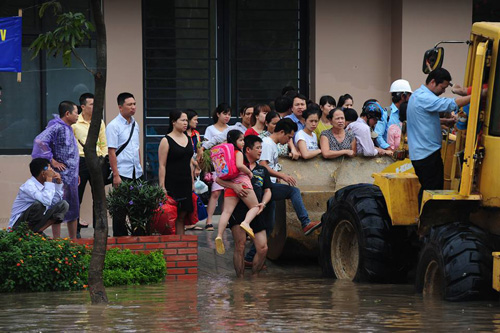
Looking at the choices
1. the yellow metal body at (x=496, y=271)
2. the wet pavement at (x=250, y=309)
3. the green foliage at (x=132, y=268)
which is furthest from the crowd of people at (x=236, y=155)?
the yellow metal body at (x=496, y=271)

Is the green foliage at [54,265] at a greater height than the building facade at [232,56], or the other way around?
the building facade at [232,56]

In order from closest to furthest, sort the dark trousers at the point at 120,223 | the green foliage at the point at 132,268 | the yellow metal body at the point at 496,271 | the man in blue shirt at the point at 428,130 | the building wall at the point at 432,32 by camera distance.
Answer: the yellow metal body at the point at 496,271 < the man in blue shirt at the point at 428,130 < the green foliage at the point at 132,268 < the dark trousers at the point at 120,223 < the building wall at the point at 432,32

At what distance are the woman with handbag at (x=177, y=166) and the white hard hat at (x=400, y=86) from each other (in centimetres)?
420

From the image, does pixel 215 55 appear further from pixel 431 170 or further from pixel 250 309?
pixel 250 309

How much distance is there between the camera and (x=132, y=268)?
12.0m

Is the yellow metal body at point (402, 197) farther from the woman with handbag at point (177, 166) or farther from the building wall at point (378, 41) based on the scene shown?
the building wall at point (378, 41)

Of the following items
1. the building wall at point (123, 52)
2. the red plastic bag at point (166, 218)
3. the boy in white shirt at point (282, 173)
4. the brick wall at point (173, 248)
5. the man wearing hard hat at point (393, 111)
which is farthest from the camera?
the building wall at point (123, 52)

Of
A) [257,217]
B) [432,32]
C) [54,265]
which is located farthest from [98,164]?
[432,32]

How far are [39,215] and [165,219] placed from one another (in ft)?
4.85

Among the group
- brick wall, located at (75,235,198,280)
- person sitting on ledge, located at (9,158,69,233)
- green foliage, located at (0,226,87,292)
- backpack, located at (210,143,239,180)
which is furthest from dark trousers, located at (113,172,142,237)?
backpack, located at (210,143,239,180)

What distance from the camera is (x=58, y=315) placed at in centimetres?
917

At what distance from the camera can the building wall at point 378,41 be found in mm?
17141

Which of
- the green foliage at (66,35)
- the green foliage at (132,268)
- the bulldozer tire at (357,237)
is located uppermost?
the green foliage at (66,35)

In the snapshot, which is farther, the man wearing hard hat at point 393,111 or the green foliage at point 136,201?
the man wearing hard hat at point 393,111
